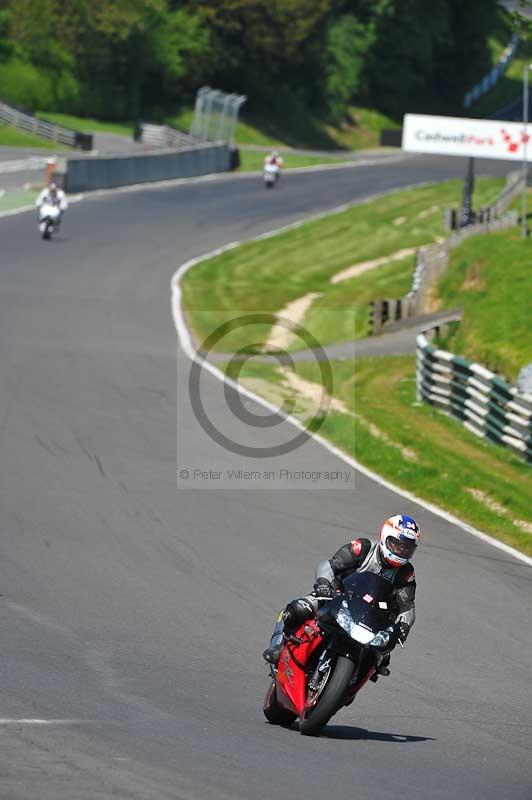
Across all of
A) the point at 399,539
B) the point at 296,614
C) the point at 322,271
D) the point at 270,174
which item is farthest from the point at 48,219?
the point at 399,539

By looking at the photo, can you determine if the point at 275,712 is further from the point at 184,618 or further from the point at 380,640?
the point at 184,618

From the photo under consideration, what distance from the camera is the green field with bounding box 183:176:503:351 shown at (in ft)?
111

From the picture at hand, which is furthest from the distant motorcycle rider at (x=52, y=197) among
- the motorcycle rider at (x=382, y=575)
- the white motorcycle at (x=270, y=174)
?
the motorcycle rider at (x=382, y=575)

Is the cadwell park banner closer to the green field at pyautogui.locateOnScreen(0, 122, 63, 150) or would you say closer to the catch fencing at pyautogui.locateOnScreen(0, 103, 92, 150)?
the catch fencing at pyautogui.locateOnScreen(0, 103, 92, 150)

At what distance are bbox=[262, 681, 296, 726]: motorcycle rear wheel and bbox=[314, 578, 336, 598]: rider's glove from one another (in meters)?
0.77

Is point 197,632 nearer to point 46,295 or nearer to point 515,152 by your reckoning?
point 46,295

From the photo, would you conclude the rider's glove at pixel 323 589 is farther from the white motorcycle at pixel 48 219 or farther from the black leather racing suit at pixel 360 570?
the white motorcycle at pixel 48 219

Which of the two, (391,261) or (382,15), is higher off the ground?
(382,15)

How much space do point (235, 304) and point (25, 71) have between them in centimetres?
4638

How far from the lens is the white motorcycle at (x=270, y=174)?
2336 inches

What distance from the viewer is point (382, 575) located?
978 cm

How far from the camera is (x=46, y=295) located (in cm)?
3269

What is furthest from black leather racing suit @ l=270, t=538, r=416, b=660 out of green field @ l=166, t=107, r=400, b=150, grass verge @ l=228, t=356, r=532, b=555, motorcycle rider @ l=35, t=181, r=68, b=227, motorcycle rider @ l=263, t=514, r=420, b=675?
green field @ l=166, t=107, r=400, b=150

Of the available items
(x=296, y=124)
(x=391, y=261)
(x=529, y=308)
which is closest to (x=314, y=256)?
(x=391, y=261)
